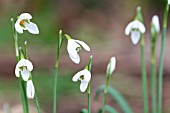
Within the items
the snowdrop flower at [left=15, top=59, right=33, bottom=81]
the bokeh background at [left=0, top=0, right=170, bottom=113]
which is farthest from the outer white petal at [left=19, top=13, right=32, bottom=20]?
the bokeh background at [left=0, top=0, right=170, bottom=113]

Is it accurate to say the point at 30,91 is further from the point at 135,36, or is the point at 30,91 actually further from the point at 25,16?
the point at 135,36

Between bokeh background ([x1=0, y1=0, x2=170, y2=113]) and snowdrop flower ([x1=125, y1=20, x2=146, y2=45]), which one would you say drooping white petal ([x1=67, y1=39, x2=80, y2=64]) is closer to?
snowdrop flower ([x1=125, y1=20, x2=146, y2=45])

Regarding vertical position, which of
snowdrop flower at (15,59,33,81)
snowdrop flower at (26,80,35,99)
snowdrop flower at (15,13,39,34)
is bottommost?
snowdrop flower at (26,80,35,99)

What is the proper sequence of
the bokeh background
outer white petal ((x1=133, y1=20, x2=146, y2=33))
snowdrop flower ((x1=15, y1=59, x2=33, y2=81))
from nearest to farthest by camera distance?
1. snowdrop flower ((x1=15, y1=59, x2=33, y2=81))
2. outer white petal ((x1=133, y1=20, x2=146, y2=33))
3. the bokeh background

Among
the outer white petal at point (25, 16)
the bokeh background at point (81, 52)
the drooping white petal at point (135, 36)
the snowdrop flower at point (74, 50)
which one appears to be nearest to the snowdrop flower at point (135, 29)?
the drooping white petal at point (135, 36)

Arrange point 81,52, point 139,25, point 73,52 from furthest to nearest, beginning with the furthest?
point 81,52
point 139,25
point 73,52

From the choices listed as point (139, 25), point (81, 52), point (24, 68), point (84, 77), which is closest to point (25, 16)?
point (24, 68)

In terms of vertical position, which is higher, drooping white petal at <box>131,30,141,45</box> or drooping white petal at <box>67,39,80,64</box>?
drooping white petal at <box>131,30,141,45</box>

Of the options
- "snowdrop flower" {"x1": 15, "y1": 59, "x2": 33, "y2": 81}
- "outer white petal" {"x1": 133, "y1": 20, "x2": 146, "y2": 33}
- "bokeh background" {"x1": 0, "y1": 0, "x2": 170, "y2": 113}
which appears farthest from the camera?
"bokeh background" {"x1": 0, "y1": 0, "x2": 170, "y2": 113}
